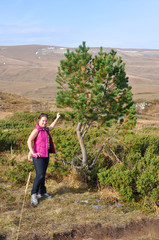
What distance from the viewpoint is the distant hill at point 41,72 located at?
253 ft

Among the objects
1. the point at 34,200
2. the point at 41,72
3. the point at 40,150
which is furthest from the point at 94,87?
the point at 41,72

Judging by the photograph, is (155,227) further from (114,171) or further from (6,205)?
(6,205)

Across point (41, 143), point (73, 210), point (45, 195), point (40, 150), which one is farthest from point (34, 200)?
point (41, 143)

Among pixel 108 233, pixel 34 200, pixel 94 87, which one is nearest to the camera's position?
pixel 108 233

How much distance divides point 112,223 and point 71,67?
11.1 feet

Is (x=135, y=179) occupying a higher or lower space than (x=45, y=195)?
higher

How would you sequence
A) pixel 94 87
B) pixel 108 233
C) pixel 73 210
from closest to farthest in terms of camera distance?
pixel 108 233 < pixel 73 210 < pixel 94 87

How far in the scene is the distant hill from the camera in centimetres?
7722

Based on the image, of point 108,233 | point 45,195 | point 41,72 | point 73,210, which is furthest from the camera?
point 41,72

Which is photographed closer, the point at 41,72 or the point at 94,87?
the point at 94,87

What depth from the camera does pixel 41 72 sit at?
126 metres

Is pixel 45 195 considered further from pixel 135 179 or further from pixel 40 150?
pixel 135 179

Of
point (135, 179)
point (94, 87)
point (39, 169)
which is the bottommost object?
point (135, 179)

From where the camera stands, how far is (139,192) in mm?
5016
